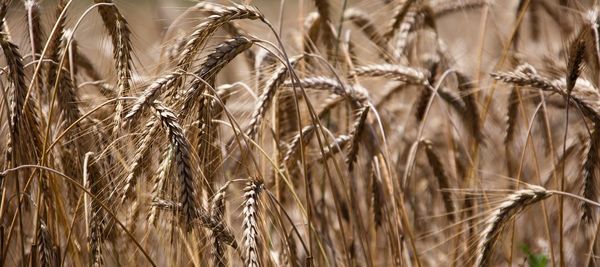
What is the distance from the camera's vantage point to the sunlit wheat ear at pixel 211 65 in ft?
6.19

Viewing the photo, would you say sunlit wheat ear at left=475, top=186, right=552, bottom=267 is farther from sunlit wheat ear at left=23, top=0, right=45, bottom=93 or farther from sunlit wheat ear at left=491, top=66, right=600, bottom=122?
sunlit wheat ear at left=23, top=0, right=45, bottom=93

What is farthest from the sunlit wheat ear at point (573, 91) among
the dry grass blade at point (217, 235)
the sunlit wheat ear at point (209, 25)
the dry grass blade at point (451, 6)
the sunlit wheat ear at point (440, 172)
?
the dry grass blade at point (451, 6)

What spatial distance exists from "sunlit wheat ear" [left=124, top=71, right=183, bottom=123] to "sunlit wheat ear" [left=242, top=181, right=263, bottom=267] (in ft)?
Result: 1.05

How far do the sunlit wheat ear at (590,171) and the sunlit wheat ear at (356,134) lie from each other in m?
0.70

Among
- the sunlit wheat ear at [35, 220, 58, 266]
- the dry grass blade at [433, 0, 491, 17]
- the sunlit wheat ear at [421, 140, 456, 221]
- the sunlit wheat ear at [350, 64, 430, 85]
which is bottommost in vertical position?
the sunlit wheat ear at [421, 140, 456, 221]

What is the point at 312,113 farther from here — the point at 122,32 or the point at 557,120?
the point at 557,120

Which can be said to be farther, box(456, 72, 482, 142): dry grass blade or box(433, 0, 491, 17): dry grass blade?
box(433, 0, 491, 17): dry grass blade

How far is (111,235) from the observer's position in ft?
7.80

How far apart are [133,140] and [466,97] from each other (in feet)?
5.64

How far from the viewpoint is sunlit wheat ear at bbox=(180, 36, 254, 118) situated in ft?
6.19

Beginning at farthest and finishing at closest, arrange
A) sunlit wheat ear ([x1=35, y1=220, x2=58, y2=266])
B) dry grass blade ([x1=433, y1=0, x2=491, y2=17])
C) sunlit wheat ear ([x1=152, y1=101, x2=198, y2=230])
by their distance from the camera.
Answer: dry grass blade ([x1=433, y1=0, x2=491, y2=17]) < sunlit wheat ear ([x1=35, y1=220, x2=58, y2=266]) < sunlit wheat ear ([x1=152, y1=101, x2=198, y2=230])

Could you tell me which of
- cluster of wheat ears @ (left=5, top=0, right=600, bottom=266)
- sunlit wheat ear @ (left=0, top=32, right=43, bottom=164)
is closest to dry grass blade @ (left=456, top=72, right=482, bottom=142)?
cluster of wheat ears @ (left=5, top=0, right=600, bottom=266)

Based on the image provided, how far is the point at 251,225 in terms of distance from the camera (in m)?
1.82

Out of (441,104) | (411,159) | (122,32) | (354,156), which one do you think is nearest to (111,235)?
(122,32)
